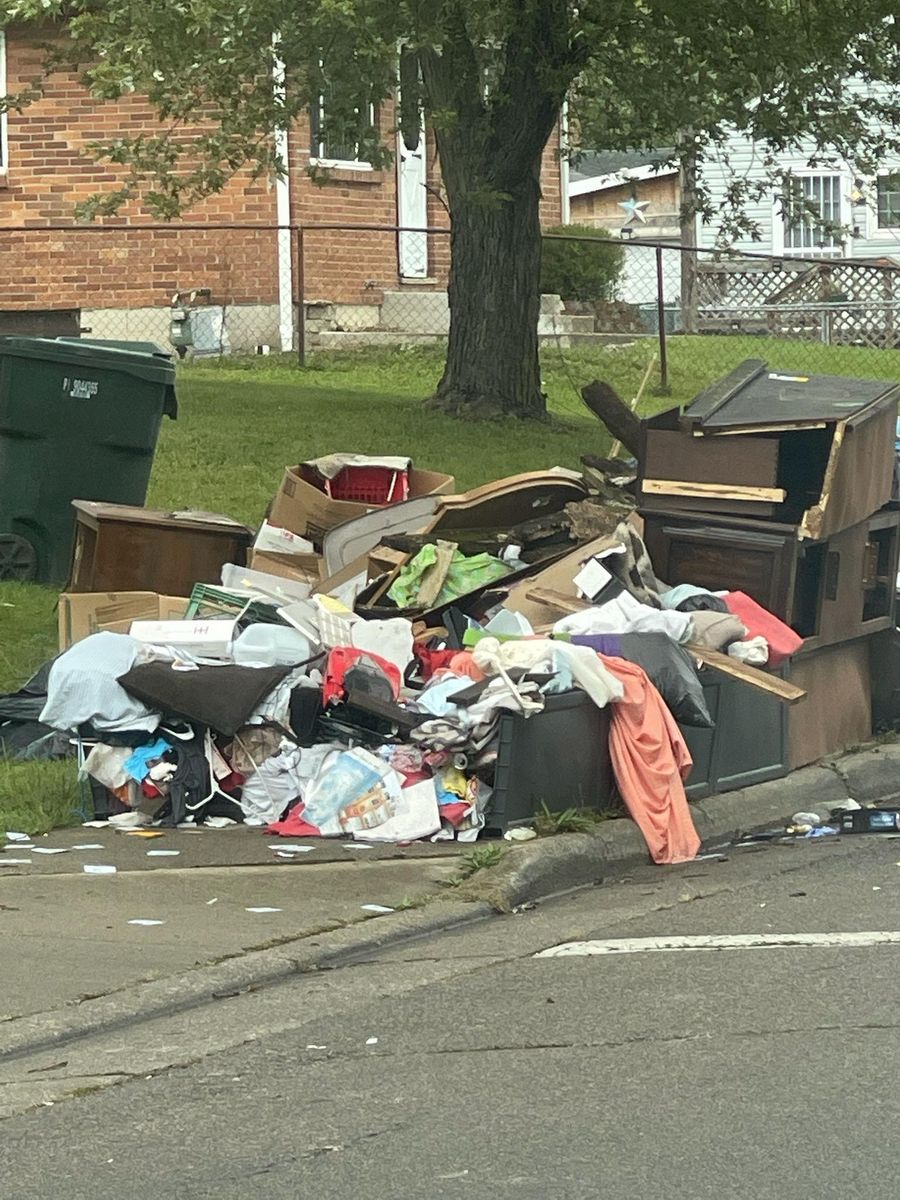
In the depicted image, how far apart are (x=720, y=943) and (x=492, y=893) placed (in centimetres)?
99

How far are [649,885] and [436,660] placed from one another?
63.8 inches

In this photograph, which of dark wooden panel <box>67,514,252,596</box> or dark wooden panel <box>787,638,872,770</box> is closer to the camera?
dark wooden panel <box>787,638,872,770</box>

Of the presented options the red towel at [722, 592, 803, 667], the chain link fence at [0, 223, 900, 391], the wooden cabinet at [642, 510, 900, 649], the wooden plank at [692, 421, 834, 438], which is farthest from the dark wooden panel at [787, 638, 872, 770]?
the chain link fence at [0, 223, 900, 391]

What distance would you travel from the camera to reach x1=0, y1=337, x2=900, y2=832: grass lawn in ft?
35.7

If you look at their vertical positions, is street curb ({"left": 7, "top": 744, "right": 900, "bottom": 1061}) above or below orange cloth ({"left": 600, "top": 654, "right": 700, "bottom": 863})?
below

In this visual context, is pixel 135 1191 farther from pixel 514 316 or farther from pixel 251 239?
pixel 251 239

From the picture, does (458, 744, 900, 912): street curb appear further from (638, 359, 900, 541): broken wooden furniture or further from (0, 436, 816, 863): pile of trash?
(638, 359, 900, 541): broken wooden furniture

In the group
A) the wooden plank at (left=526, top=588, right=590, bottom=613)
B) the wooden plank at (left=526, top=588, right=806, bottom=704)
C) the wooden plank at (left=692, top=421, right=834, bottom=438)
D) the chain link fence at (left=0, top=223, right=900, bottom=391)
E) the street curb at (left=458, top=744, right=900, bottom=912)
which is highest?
the chain link fence at (left=0, top=223, right=900, bottom=391)

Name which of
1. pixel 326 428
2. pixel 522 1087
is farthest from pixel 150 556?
pixel 326 428

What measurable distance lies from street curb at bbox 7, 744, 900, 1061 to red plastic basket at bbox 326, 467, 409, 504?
3169 millimetres

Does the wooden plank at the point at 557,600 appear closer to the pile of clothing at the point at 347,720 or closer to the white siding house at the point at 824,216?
the pile of clothing at the point at 347,720

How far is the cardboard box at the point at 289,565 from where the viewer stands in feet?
34.0

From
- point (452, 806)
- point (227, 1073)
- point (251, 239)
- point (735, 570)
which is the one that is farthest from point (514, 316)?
point (227, 1073)

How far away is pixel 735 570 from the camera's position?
9.38 m
